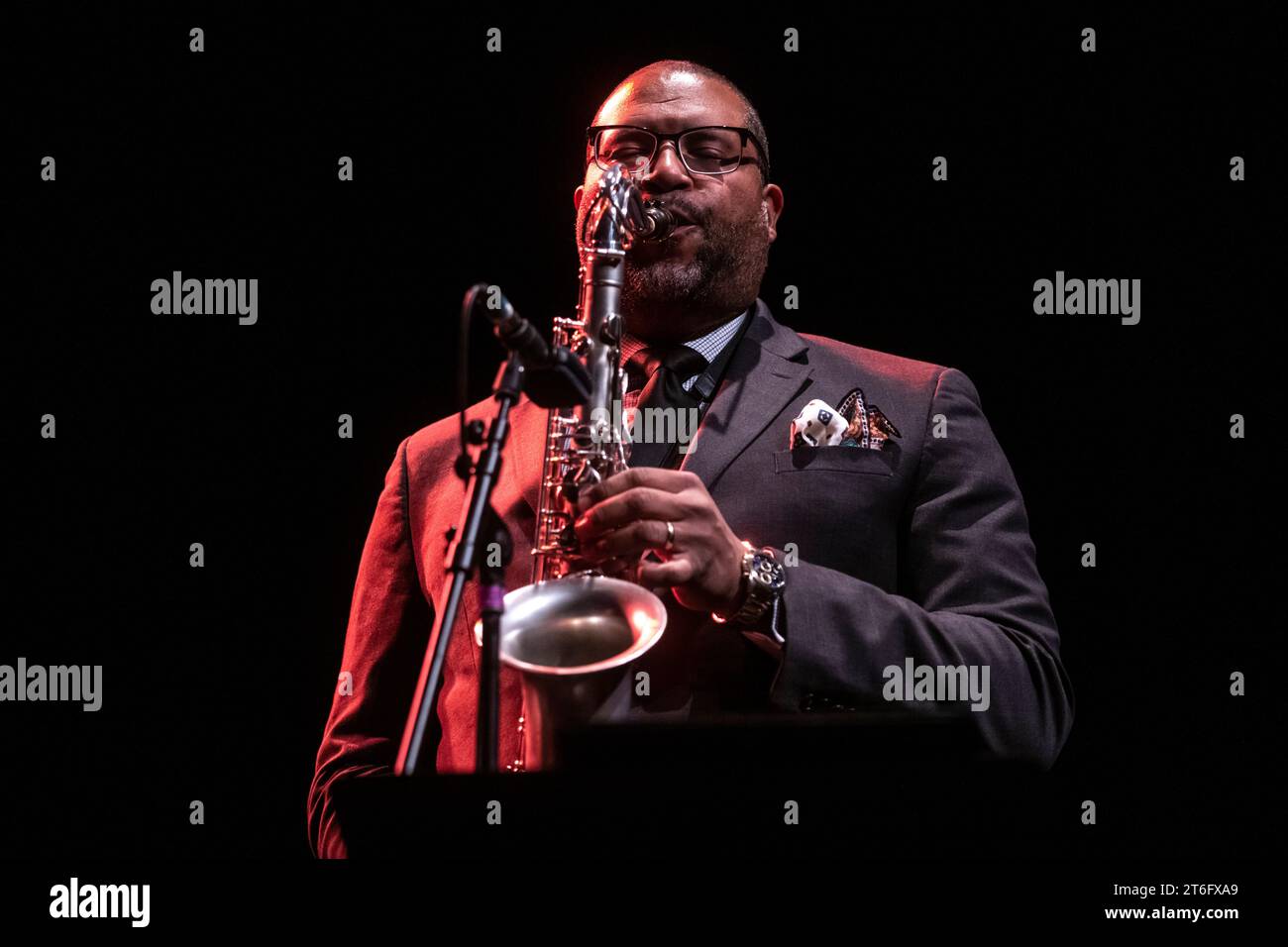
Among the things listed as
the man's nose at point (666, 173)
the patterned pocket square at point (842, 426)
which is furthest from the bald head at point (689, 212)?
the patterned pocket square at point (842, 426)

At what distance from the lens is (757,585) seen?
98.9 inches

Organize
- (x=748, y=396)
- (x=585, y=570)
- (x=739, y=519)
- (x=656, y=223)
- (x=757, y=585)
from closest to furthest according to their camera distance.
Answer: (x=757, y=585) < (x=585, y=570) < (x=739, y=519) < (x=748, y=396) < (x=656, y=223)

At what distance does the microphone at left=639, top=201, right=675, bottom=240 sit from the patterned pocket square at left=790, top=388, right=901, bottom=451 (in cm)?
56

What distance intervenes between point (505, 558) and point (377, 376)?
7.08ft

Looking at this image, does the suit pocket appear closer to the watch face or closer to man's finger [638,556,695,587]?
the watch face

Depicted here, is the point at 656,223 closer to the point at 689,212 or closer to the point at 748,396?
the point at 689,212

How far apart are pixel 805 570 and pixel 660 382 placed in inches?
31.0

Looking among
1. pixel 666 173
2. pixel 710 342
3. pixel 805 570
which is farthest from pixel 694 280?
pixel 805 570

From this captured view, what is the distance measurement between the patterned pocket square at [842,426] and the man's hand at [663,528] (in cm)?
59

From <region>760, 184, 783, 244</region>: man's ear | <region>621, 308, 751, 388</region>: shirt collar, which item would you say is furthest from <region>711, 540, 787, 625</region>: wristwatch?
<region>760, 184, 783, 244</region>: man's ear

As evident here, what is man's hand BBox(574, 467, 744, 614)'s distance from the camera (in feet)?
7.70
